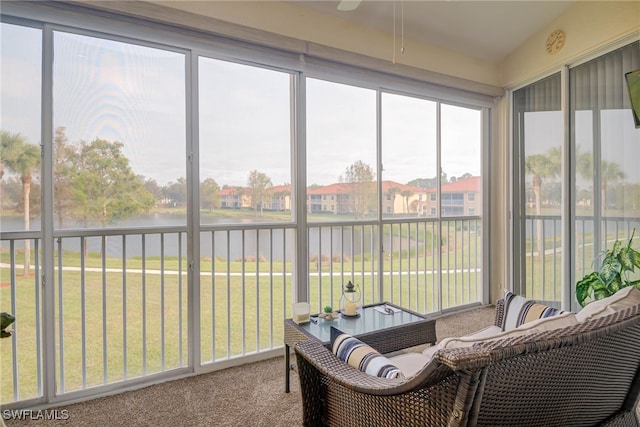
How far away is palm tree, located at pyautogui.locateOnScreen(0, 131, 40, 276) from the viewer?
1.98m

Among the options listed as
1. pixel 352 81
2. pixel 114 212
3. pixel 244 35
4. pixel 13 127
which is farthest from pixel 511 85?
pixel 13 127

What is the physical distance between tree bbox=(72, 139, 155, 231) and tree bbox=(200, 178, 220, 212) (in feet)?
1.26

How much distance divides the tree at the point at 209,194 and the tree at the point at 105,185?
15.2 inches

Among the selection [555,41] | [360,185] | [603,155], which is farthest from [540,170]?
[360,185]

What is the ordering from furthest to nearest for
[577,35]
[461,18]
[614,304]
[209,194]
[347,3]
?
[461,18], [577,35], [209,194], [347,3], [614,304]

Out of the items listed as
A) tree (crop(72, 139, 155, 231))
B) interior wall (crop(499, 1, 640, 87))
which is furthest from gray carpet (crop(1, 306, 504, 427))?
interior wall (crop(499, 1, 640, 87))

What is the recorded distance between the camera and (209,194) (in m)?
2.59

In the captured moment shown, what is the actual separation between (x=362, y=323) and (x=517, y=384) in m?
1.45

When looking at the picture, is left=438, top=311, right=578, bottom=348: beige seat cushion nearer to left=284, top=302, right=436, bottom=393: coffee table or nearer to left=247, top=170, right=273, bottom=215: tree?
left=284, top=302, right=436, bottom=393: coffee table

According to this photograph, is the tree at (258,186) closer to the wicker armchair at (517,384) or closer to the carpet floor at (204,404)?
the carpet floor at (204,404)

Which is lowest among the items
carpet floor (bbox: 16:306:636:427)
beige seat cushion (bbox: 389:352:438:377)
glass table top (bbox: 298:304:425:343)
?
carpet floor (bbox: 16:306:636:427)

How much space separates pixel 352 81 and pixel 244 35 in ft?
3.43

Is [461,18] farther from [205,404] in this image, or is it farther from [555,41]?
[205,404]

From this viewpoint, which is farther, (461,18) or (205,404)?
(461,18)
